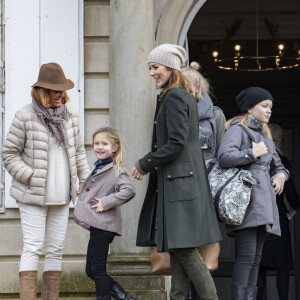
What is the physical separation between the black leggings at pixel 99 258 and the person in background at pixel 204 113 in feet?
3.40

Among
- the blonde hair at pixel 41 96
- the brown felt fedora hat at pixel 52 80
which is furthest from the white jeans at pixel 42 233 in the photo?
the brown felt fedora hat at pixel 52 80

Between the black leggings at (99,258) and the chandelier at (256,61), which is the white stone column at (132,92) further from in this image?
the chandelier at (256,61)

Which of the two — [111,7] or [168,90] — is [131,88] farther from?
[168,90]

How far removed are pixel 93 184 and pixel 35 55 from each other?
1962mm

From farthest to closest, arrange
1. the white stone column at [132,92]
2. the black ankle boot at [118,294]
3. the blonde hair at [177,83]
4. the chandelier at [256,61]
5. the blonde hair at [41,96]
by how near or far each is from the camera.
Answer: the chandelier at [256,61] → the white stone column at [132,92] → the black ankle boot at [118,294] → the blonde hair at [41,96] → the blonde hair at [177,83]

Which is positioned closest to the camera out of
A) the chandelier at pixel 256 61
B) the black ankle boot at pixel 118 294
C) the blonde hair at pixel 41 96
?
the blonde hair at pixel 41 96

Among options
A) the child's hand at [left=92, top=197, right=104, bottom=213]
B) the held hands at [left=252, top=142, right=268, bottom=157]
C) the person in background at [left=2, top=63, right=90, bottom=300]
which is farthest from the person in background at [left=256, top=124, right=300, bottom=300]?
the person in background at [left=2, top=63, right=90, bottom=300]

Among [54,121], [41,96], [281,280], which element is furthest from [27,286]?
[281,280]

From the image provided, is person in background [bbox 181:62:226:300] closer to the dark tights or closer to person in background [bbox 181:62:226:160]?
person in background [bbox 181:62:226:160]

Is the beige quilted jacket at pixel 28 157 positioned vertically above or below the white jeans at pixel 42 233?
above

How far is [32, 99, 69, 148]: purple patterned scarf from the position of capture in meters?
9.70

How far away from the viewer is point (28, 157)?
9.67m

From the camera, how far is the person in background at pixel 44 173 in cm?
954

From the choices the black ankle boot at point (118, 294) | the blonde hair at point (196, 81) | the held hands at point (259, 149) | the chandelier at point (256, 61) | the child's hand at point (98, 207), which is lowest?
the black ankle boot at point (118, 294)
